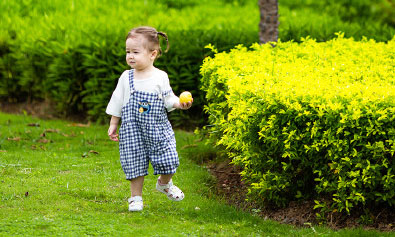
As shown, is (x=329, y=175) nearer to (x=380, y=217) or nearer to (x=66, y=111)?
(x=380, y=217)

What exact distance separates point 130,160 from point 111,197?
2.16 feet

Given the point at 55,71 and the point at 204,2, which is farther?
the point at 204,2

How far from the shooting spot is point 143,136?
494cm

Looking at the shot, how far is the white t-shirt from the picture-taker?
4.91 metres

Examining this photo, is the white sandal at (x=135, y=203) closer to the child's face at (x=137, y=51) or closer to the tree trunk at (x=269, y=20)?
the child's face at (x=137, y=51)

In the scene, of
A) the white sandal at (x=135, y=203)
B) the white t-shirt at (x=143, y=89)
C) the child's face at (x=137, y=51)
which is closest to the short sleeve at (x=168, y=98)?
the white t-shirt at (x=143, y=89)

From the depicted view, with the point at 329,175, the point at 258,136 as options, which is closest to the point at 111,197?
the point at 258,136

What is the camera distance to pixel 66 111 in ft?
30.5

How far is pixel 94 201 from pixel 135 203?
1.52ft

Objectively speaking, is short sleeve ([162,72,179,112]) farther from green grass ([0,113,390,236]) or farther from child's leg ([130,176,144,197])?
green grass ([0,113,390,236])

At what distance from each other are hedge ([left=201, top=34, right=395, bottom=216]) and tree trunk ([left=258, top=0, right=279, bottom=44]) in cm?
242

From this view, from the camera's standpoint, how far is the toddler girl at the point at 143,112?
4887 mm

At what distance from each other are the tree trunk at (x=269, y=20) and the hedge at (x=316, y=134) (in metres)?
2.42

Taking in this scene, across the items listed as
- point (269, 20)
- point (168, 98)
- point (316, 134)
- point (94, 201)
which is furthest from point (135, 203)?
point (269, 20)
